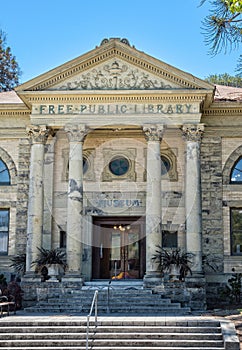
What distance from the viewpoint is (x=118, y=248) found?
77.7ft

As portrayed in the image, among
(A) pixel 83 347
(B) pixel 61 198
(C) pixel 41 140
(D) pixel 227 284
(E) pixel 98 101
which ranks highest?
(E) pixel 98 101

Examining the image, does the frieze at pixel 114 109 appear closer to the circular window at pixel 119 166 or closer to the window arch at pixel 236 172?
the circular window at pixel 119 166

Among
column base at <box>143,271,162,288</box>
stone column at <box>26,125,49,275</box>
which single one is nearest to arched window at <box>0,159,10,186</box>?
stone column at <box>26,125,49,275</box>

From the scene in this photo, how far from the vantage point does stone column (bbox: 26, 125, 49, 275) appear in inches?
822

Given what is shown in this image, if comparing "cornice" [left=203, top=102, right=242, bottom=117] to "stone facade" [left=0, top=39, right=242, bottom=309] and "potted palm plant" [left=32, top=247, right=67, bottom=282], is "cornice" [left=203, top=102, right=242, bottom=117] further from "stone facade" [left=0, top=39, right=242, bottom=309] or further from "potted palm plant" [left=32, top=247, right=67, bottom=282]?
"potted palm plant" [left=32, top=247, right=67, bottom=282]

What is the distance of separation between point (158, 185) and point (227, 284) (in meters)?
4.90

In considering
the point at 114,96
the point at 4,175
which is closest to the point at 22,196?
the point at 4,175

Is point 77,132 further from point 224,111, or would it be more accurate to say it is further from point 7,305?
point 7,305

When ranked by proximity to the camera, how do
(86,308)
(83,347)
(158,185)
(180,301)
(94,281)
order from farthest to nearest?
(94,281)
(158,185)
(180,301)
(86,308)
(83,347)

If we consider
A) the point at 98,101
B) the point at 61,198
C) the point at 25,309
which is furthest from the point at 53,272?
the point at 98,101

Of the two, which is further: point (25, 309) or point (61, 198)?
point (61, 198)

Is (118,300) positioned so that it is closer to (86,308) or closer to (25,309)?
(86,308)

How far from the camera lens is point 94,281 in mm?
22344

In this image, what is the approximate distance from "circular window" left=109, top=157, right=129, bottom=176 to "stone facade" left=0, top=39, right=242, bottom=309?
5 cm
